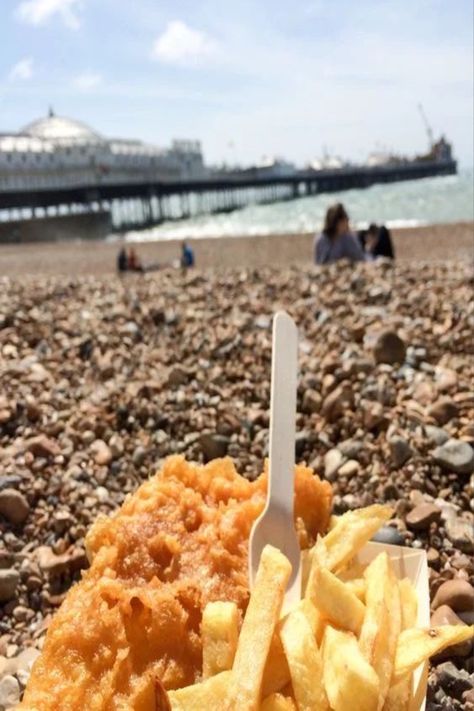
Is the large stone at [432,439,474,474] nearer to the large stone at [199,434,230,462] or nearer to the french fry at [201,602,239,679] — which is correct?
the large stone at [199,434,230,462]

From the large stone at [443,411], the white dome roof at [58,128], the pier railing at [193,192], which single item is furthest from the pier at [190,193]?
the large stone at [443,411]

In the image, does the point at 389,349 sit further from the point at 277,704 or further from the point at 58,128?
the point at 58,128

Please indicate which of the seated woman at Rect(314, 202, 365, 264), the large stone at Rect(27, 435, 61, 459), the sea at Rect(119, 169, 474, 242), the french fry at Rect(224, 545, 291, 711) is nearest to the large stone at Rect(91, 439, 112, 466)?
the large stone at Rect(27, 435, 61, 459)

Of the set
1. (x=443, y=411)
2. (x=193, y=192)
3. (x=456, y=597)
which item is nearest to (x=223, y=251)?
(x=443, y=411)

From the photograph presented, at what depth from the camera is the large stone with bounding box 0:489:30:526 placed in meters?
3.57

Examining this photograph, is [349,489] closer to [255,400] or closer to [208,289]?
[255,400]

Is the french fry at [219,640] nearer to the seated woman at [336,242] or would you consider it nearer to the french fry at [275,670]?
the french fry at [275,670]

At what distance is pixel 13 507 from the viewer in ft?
11.7

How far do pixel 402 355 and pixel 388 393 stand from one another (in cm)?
70

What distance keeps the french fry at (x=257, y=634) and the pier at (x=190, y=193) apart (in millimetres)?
58363

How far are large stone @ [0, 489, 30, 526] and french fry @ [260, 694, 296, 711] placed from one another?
82.4 inches

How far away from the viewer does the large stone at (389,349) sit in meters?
4.77

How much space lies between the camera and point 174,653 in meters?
2.14

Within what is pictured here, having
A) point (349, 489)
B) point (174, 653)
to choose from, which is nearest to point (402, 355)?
point (349, 489)
